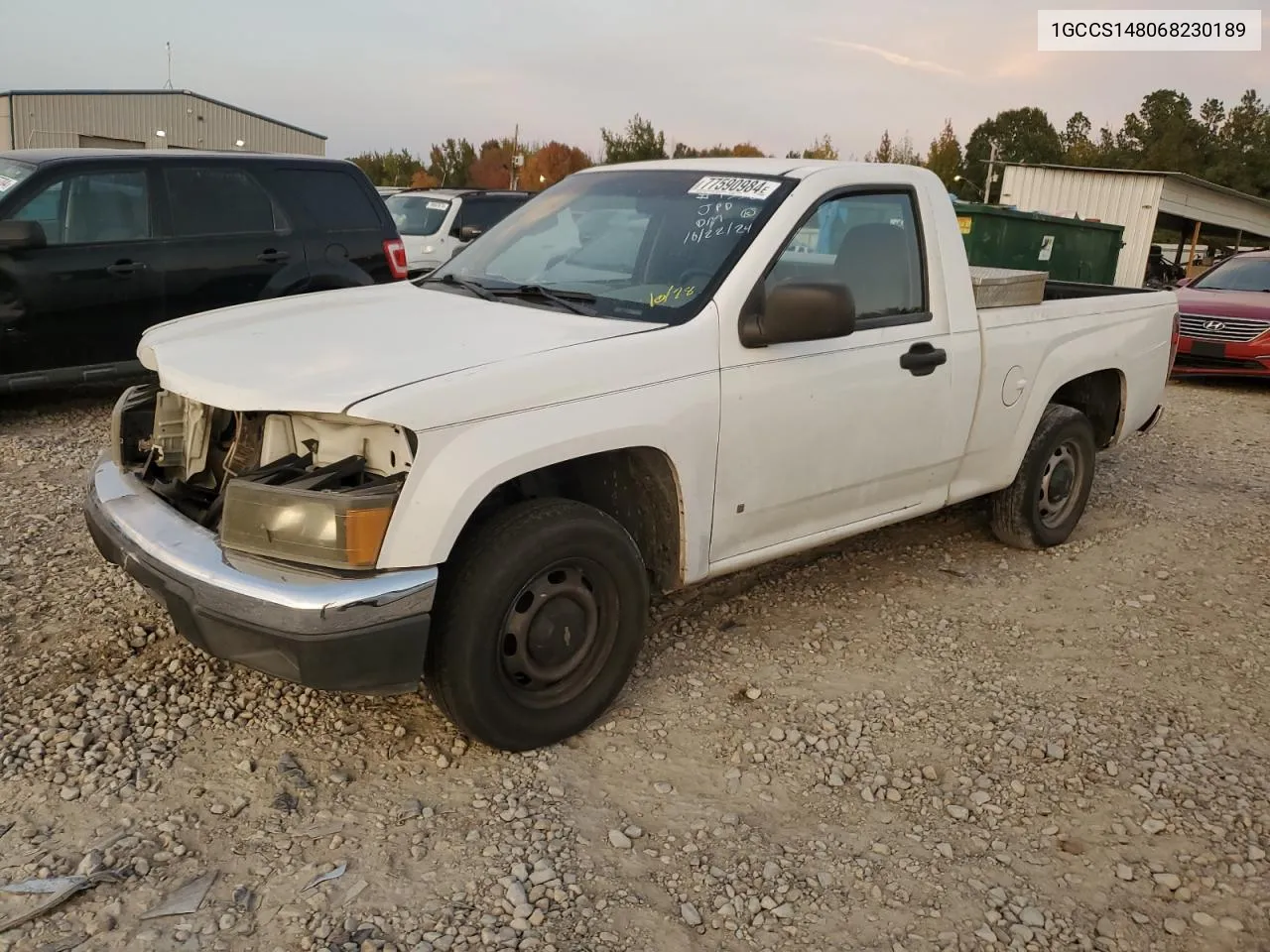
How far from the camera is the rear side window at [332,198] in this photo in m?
7.61

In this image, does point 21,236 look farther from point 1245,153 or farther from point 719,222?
point 1245,153

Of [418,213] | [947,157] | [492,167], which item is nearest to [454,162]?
[492,167]

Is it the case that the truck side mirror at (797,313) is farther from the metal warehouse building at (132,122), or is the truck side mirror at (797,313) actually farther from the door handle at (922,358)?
the metal warehouse building at (132,122)

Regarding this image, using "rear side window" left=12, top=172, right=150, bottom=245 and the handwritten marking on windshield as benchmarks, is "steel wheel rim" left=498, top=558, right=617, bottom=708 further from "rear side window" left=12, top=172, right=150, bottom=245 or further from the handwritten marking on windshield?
"rear side window" left=12, top=172, right=150, bottom=245

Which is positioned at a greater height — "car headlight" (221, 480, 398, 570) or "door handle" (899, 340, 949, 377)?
"door handle" (899, 340, 949, 377)

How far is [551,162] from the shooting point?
64.1m

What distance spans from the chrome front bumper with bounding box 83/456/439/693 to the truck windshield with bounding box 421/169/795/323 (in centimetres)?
127

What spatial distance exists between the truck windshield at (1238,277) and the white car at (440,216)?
8194mm

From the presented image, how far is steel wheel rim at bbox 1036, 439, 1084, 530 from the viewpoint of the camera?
17.1 feet

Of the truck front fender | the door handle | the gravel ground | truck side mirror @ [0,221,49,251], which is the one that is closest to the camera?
the gravel ground

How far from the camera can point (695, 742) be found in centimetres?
342

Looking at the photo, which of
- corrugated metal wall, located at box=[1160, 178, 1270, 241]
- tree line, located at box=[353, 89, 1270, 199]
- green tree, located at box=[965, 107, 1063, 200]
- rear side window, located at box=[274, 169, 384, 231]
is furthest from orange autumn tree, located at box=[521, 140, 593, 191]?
rear side window, located at box=[274, 169, 384, 231]

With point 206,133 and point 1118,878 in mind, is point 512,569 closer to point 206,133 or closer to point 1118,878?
point 1118,878

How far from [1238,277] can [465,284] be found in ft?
35.7
